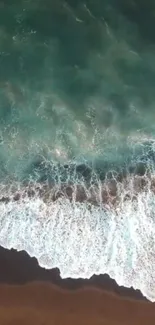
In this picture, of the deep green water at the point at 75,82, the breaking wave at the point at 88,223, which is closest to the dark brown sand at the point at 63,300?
the breaking wave at the point at 88,223

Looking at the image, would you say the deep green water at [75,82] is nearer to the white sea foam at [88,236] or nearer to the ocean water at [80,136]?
the ocean water at [80,136]

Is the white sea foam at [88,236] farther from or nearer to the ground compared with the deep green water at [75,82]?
nearer to the ground

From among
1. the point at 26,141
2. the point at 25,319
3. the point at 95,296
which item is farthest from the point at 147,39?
the point at 25,319

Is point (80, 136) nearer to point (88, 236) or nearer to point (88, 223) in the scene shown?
point (88, 223)

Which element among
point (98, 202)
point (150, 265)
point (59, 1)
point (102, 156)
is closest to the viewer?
point (150, 265)

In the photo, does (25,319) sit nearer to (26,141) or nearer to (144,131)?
(26,141)

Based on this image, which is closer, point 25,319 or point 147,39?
point 25,319

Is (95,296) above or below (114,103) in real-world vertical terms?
below
